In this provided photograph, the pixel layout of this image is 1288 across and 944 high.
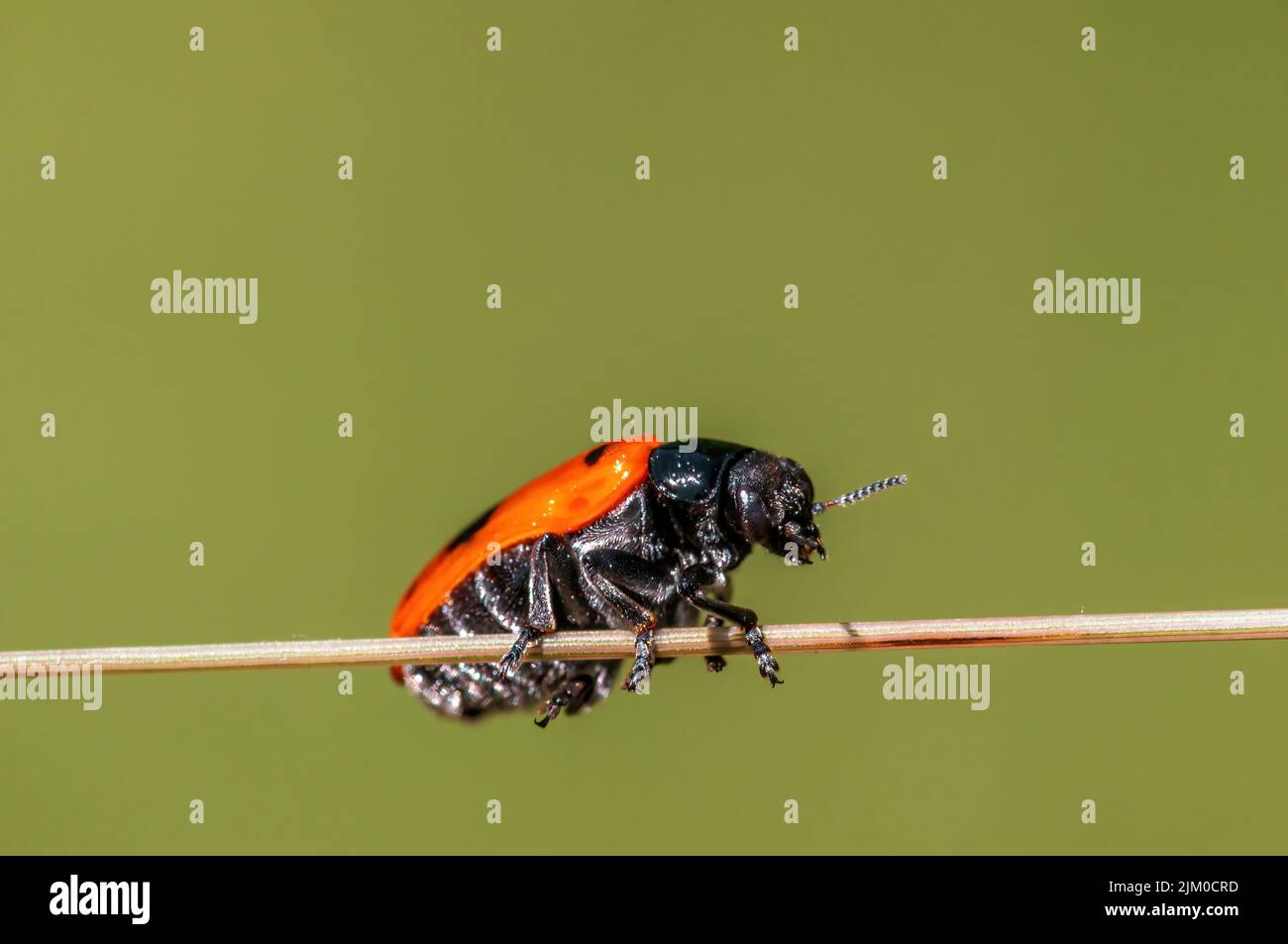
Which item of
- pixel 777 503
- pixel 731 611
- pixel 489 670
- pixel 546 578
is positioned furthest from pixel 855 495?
pixel 489 670

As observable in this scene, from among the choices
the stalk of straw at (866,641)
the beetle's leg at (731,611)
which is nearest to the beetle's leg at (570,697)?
the beetle's leg at (731,611)

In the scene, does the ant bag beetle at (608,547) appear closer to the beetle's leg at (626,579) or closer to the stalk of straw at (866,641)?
the beetle's leg at (626,579)

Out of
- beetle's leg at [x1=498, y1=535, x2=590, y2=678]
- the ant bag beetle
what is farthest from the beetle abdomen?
beetle's leg at [x1=498, y1=535, x2=590, y2=678]

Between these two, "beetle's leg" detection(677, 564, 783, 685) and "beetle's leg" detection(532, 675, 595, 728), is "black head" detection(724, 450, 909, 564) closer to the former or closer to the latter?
"beetle's leg" detection(677, 564, 783, 685)

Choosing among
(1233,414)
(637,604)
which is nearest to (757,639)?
(637,604)

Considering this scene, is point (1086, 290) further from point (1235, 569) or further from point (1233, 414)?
point (1235, 569)

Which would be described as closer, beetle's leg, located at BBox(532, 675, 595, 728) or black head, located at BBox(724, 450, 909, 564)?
black head, located at BBox(724, 450, 909, 564)
